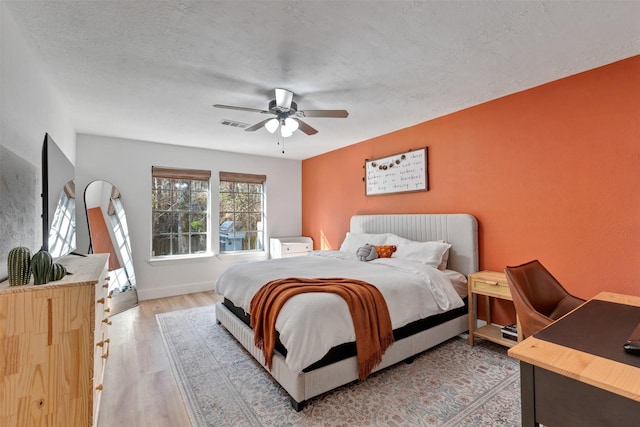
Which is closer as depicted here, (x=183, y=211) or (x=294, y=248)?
(x=183, y=211)

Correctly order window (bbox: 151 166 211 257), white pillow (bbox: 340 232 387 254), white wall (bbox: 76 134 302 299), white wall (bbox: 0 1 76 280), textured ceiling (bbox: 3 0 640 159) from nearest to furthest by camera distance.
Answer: white wall (bbox: 0 1 76 280)
textured ceiling (bbox: 3 0 640 159)
white pillow (bbox: 340 232 387 254)
white wall (bbox: 76 134 302 299)
window (bbox: 151 166 211 257)

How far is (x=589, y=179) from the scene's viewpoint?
2510 mm

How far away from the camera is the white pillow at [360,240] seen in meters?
4.08

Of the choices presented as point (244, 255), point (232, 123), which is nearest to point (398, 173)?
point (232, 123)

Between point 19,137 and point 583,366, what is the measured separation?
3.00 m

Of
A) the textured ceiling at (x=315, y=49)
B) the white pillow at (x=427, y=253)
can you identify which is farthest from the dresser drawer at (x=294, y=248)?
the textured ceiling at (x=315, y=49)

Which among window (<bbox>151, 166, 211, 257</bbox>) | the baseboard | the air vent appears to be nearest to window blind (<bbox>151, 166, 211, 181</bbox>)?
window (<bbox>151, 166, 211, 257</bbox>)

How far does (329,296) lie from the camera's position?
219 cm

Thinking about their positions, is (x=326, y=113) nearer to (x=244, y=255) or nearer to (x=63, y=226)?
(x=63, y=226)

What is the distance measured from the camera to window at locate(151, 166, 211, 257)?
4.90 m

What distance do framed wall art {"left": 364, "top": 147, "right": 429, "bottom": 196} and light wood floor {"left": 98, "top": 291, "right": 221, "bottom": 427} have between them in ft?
11.3

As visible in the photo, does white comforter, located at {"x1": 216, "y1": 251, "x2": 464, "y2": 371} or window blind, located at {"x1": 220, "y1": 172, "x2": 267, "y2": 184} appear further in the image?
window blind, located at {"x1": 220, "y1": 172, "x2": 267, "y2": 184}

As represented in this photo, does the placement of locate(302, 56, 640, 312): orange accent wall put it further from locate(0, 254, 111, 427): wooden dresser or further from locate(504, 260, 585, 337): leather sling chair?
locate(0, 254, 111, 427): wooden dresser

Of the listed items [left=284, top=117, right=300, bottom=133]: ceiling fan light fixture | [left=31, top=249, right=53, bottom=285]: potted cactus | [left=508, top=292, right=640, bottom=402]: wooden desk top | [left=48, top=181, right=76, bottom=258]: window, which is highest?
[left=284, top=117, right=300, bottom=133]: ceiling fan light fixture
